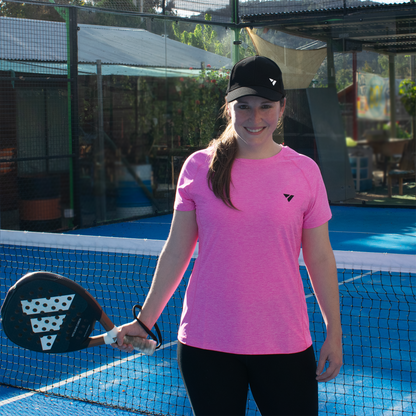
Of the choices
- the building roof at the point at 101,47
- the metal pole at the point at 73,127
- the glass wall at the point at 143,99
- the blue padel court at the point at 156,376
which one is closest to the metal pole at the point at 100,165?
the glass wall at the point at 143,99

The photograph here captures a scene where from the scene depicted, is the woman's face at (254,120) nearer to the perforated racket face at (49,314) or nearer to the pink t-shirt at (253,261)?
the pink t-shirt at (253,261)

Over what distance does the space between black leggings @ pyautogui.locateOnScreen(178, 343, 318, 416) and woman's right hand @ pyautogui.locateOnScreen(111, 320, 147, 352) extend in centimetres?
22

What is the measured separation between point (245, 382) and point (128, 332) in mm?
437

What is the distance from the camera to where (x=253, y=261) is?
1796 mm

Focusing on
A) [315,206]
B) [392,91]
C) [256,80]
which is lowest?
[315,206]

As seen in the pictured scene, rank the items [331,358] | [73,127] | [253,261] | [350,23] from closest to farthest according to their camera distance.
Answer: [253,261], [331,358], [73,127], [350,23]

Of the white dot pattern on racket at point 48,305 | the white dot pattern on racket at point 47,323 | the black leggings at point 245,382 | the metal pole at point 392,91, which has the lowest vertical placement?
the black leggings at point 245,382

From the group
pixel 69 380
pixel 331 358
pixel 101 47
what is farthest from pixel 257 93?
pixel 101 47

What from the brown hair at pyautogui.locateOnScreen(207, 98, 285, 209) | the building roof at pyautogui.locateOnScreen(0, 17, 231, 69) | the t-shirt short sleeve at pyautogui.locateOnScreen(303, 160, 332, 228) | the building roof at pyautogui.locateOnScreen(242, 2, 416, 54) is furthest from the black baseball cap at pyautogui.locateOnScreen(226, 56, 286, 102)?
the building roof at pyautogui.locateOnScreen(242, 2, 416, 54)

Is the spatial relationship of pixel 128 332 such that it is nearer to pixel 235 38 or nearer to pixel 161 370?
pixel 161 370

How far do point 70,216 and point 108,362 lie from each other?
20.2ft

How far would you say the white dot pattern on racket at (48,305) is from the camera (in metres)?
1.92

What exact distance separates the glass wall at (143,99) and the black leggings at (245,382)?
26.0 feet

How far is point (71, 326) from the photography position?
1944mm
